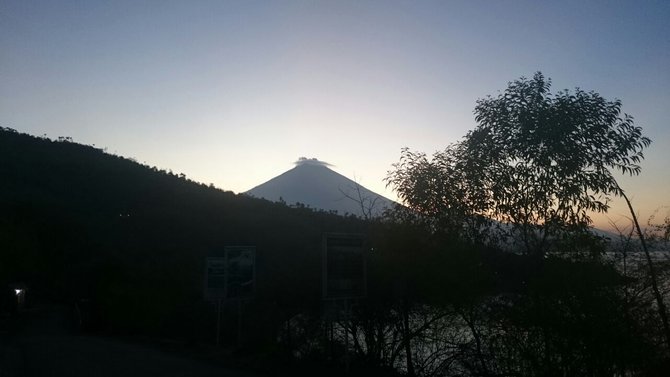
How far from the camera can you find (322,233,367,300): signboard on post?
1039 centimetres

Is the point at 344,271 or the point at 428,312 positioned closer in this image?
the point at 428,312

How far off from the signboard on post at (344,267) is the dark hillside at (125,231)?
11.2ft

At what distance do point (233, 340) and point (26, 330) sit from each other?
13420mm

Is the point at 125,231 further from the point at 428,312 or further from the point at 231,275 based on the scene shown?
the point at 428,312

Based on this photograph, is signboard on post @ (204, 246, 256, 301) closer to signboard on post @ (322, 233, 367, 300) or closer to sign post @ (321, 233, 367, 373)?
sign post @ (321, 233, 367, 373)

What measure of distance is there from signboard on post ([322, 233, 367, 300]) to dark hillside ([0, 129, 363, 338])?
11.2 ft

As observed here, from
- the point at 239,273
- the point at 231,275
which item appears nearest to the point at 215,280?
the point at 231,275

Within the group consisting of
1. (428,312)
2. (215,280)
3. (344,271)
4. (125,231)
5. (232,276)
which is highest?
(125,231)

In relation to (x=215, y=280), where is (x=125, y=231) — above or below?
above

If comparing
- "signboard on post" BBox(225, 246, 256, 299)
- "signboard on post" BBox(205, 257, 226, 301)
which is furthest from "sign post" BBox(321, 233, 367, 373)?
"signboard on post" BBox(205, 257, 226, 301)

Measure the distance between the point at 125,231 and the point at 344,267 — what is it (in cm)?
4027

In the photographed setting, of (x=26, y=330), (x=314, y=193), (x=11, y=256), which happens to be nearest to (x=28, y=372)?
(x=26, y=330)

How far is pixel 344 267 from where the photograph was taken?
10.6m

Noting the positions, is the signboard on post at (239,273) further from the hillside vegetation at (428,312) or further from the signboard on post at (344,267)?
the signboard on post at (344,267)
